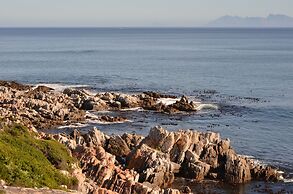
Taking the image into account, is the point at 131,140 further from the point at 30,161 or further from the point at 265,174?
the point at 30,161

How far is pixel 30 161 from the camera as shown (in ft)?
98.1

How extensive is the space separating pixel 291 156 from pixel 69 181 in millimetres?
Answer: 33478

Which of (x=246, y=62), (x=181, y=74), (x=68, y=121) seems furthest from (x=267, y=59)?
(x=68, y=121)

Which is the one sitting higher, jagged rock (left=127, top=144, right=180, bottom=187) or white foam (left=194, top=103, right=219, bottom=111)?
jagged rock (left=127, top=144, right=180, bottom=187)

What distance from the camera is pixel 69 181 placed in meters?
30.4

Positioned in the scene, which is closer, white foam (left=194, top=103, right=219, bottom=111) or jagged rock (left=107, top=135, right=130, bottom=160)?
jagged rock (left=107, top=135, right=130, bottom=160)

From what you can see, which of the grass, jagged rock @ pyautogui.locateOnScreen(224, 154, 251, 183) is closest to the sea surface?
jagged rock @ pyautogui.locateOnScreen(224, 154, 251, 183)

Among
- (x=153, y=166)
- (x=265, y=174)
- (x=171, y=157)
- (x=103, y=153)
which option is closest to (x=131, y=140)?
(x=171, y=157)

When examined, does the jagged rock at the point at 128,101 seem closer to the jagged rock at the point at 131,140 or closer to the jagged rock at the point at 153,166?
the jagged rock at the point at 131,140

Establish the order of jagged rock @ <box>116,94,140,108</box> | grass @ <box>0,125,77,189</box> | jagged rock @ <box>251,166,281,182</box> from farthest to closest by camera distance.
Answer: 1. jagged rock @ <box>116,94,140,108</box>
2. jagged rock @ <box>251,166,281,182</box>
3. grass @ <box>0,125,77,189</box>

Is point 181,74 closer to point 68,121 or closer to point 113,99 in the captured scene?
point 113,99

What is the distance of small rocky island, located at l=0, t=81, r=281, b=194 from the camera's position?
3045cm

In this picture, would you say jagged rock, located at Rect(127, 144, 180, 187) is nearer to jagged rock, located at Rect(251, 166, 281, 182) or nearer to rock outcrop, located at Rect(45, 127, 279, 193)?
rock outcrop, located at Rect(45, 127, 279, 193)

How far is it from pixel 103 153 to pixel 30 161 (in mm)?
12725
